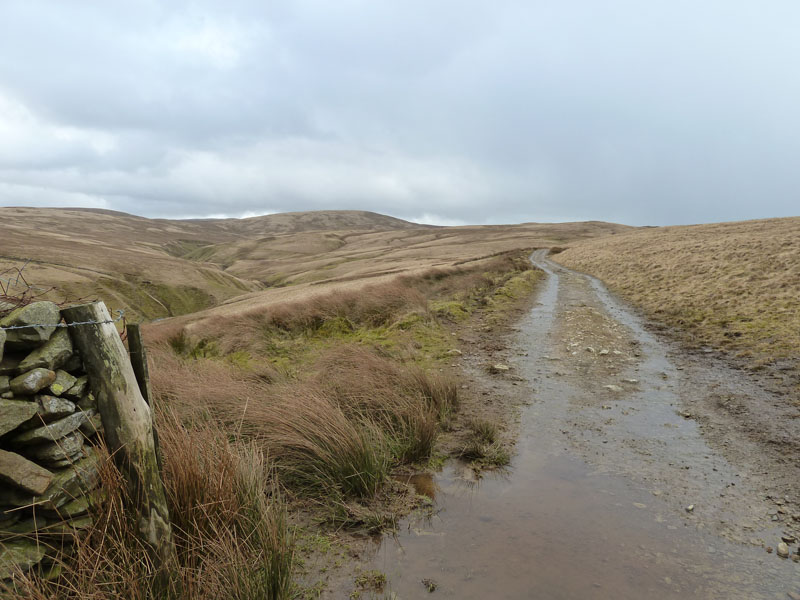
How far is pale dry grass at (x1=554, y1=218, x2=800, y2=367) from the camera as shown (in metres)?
13.9

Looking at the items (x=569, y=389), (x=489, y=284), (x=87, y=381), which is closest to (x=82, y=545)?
(x=87, y=381)

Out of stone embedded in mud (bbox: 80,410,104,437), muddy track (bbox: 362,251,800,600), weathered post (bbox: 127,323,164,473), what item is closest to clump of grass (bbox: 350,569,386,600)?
muddy track (bbox: 362,251,800,600)

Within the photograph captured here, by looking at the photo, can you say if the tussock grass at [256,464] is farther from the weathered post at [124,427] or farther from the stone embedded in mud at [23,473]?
the stone embedded in mud at [23,473]

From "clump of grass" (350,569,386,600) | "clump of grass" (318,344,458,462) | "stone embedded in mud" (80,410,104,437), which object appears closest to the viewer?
"stone embedded in mud" (80,410,104,437)

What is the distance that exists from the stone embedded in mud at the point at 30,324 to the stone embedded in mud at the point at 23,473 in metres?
0.86

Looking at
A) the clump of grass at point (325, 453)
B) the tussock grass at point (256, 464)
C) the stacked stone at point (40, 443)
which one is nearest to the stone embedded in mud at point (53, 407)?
the stacked stone at point (40, 443)

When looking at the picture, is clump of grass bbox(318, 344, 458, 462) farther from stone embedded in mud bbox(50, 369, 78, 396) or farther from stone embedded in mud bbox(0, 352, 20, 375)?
stone embedded in mud bbox(0, 352, 20, 375)

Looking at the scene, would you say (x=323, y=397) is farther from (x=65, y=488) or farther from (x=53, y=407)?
(x=53, y=407)

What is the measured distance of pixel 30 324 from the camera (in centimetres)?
346

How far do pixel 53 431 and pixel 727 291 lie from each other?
82.7ft

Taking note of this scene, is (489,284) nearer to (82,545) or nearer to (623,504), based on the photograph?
(623,504)

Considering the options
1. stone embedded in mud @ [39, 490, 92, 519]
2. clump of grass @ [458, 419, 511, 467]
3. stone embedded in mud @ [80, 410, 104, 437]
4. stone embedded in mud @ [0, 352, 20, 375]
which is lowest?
clump of grass @ [458, 419, 511, 467]

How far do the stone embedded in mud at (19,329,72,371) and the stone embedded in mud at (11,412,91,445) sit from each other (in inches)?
18.0

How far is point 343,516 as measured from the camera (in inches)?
214
